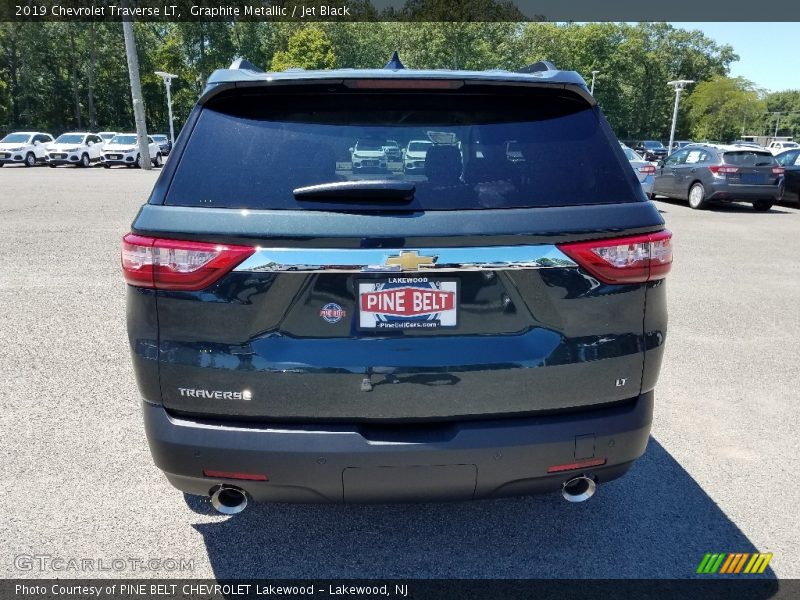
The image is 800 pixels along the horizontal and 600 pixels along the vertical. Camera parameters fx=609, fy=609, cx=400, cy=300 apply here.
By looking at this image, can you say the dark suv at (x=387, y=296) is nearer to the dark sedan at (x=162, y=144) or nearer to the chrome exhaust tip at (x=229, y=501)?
the chrome exhaust tip at (x=229, y=501)

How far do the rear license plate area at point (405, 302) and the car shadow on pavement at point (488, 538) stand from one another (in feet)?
3.86

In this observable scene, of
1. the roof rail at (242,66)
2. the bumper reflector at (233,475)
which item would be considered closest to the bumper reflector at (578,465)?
the bumper reflector at (233,475)

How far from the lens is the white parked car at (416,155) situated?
7.13ft

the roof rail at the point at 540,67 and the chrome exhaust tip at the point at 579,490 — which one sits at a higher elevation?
the roof rail at the point at 540,67

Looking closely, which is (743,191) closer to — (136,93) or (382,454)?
(382,454)

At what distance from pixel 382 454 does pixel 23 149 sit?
36272mm

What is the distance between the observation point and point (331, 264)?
2000mm

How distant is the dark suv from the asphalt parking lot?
0.59m

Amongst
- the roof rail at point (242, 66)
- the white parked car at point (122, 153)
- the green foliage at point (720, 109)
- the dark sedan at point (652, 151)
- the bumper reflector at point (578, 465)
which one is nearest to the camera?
the bumper reflector at point (578, 465)

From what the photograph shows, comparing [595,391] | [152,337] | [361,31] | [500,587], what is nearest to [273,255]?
[152,337]

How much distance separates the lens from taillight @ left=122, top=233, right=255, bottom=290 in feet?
6.69

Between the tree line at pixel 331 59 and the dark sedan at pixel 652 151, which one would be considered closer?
the dark sedan at pixel 652 151

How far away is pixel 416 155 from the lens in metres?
2.20

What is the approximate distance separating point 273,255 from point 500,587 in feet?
5.30
